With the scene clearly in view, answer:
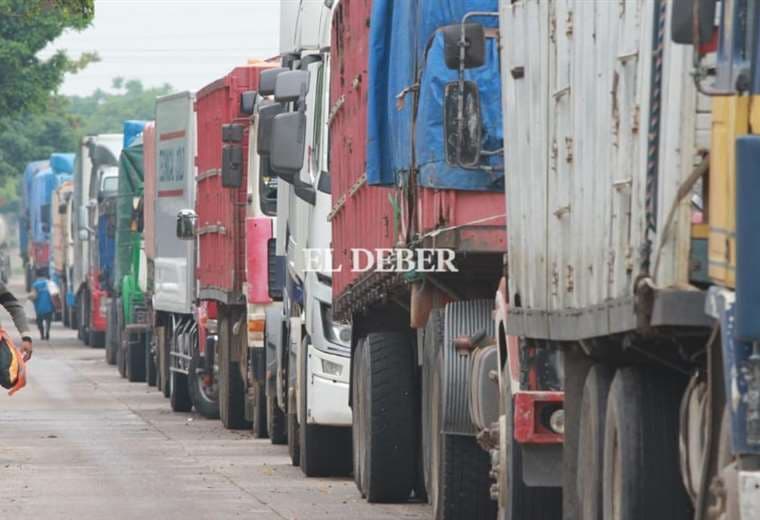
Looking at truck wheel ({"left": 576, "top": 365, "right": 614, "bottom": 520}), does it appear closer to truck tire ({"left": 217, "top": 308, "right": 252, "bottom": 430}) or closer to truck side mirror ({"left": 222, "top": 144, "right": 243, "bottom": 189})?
truck side mirror ({"left": 222, "top": 144, "right": 243, "bottom": 189})

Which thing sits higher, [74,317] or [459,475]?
[459,475]

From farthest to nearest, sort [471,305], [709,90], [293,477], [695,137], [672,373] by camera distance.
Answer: [293,477]
[471,305]
[672,373]
[695,137]
[709,90]

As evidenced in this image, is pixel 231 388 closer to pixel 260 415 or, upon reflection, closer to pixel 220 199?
pixel 260 415

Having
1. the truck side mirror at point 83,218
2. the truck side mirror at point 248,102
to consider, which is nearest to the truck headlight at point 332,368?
the truck side mirror at point 248,102

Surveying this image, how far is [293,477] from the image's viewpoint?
19328mm

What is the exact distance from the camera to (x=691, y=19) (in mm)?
7508

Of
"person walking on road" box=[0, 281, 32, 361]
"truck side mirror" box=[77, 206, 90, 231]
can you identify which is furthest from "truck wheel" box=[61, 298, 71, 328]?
"person walking on road" box=[0, 281, 32, 361]

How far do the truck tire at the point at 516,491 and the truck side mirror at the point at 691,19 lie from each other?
4.93 metres

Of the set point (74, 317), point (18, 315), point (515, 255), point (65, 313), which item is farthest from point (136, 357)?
point (65, 313)

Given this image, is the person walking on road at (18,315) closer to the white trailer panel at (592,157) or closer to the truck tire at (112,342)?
the white trailer panel at (592,157)

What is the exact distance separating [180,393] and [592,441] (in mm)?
19327

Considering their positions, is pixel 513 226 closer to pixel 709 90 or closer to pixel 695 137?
pixel 695 137

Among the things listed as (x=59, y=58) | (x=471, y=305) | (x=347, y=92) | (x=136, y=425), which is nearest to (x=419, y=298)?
(x=471, y=305)

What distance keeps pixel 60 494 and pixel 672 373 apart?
8223 mm
